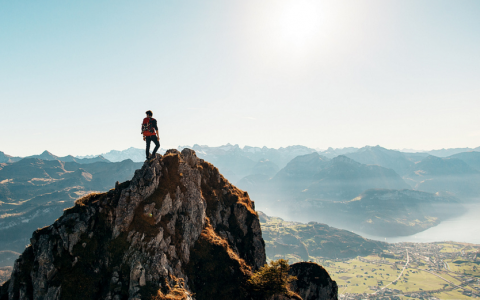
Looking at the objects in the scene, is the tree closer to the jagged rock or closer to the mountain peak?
the mountain peak

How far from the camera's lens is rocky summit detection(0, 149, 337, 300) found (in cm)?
2802

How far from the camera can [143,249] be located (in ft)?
102

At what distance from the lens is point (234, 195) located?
5234cm

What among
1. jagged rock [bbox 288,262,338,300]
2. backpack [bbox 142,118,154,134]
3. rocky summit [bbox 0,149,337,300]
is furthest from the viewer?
jagged rock [bbox 288,262,338,300]

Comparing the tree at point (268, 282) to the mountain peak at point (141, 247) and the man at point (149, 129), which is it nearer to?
the mountain peak at point (141, 247)

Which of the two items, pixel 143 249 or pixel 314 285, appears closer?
pixel 143 249

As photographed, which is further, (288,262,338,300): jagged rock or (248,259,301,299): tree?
(288,262,338,300): jagged rock

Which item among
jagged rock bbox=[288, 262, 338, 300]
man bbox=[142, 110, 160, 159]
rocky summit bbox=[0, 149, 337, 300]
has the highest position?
man bbox=[142, 110, 160, 159]

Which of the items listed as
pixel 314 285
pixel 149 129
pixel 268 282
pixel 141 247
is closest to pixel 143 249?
pixel 141 247

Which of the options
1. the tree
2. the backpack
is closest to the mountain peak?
the tree

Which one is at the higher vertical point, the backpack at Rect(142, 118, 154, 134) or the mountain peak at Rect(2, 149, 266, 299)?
the backpack at Rect(142, 118, 154, 134)

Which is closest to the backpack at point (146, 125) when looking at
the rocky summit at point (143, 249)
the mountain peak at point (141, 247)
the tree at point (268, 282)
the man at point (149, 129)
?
the man at point (149, 129)

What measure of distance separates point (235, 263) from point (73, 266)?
74.0 feet

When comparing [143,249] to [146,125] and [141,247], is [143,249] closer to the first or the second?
[141,247]
